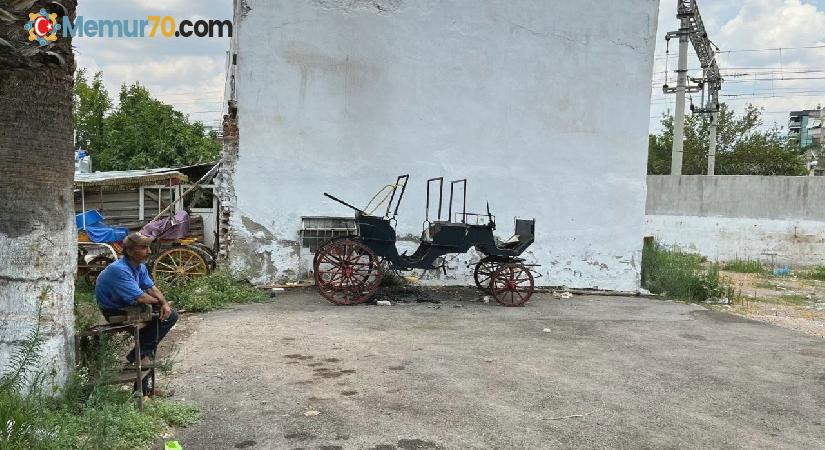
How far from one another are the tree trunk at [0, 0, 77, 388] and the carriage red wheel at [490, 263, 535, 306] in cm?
666

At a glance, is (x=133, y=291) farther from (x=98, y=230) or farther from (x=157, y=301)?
(x=98, y=230)

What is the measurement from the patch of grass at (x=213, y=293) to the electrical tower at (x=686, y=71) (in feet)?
57.4

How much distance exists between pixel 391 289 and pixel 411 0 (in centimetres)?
516

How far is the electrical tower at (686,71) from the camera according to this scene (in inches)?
807

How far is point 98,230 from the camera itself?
10.5m

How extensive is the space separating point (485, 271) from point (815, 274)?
11258 millimetres

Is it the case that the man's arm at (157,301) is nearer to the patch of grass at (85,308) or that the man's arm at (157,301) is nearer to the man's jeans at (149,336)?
the man's jeans at (149,336)

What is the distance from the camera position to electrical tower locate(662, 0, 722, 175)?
67.3ft

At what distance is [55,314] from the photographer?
386 centimetres

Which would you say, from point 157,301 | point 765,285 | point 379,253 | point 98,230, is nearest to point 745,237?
point 765,285

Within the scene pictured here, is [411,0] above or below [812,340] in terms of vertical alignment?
above

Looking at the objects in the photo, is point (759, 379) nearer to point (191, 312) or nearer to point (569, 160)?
point (569, 160)

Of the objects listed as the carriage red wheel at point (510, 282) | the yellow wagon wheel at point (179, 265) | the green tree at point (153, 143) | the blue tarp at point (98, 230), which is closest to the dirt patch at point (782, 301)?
the carriage red wheel at point (510, 282)

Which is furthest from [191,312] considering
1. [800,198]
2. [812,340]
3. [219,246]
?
[800,198]
